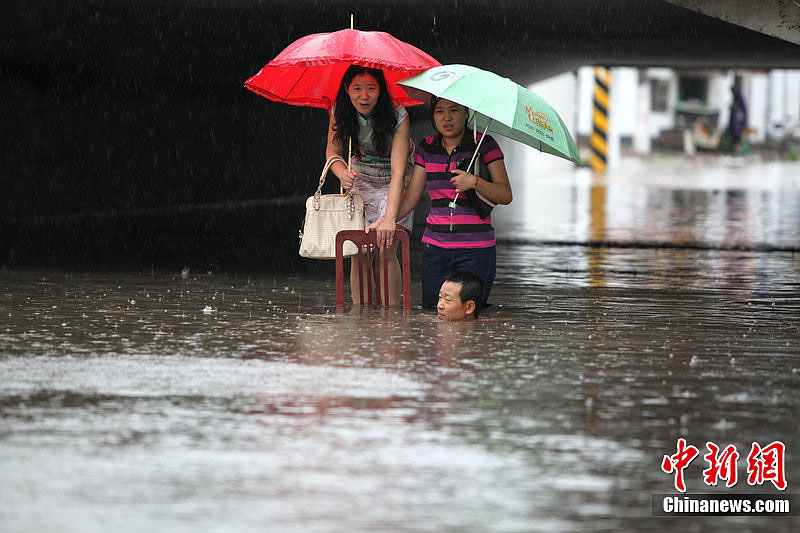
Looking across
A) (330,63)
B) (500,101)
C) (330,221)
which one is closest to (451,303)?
(330,221)

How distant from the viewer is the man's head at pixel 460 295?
725cm

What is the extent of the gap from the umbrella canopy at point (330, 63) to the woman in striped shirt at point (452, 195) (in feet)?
1.11

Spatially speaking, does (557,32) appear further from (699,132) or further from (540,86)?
(699,132)

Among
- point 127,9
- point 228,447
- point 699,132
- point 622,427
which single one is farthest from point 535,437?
point 699,132

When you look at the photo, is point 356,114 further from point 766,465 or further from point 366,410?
point 766,465

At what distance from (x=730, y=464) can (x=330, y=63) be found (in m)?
4.02

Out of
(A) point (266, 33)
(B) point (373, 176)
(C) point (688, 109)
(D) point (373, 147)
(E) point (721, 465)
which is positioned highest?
(C) point (688, 109)

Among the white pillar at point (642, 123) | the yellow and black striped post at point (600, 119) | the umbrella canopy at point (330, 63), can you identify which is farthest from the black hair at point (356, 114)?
the white pillar at point (642, 123)

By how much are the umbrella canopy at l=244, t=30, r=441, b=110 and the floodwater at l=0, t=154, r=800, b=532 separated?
1367 millimetres

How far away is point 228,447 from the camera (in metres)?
4.31

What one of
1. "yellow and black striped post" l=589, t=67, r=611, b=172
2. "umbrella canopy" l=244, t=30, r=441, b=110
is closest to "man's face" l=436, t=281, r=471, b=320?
"umbrella canopy" l=244, t=30, r=441, b=110

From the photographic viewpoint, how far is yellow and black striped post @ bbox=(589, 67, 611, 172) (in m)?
36.3

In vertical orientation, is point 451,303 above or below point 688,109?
below

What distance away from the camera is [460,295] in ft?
23.8
